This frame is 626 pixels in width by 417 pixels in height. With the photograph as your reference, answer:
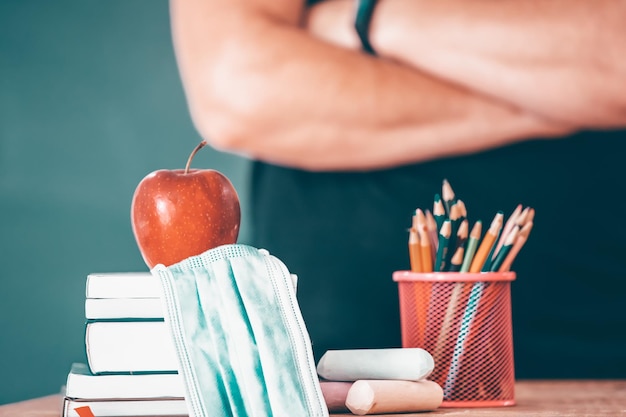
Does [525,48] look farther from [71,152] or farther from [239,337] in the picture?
[71,152]

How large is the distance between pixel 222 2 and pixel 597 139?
1.42 feet

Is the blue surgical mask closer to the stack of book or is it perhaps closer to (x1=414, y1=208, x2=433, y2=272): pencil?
the stack of book

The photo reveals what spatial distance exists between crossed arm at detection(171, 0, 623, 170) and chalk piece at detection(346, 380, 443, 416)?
28 centimetres

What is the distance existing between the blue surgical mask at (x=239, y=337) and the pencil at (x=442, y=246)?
0.18m

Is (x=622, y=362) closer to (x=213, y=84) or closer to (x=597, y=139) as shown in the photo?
(x=597, y=139)

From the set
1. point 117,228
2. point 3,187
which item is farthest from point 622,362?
point 3,187

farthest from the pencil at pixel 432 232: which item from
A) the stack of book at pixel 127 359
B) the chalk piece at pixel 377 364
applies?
the stack of book at pixel 127 359

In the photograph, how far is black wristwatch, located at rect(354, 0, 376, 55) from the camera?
844mm

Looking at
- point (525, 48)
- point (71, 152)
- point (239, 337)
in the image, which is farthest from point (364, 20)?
point (71, 152)

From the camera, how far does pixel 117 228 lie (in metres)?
1.92

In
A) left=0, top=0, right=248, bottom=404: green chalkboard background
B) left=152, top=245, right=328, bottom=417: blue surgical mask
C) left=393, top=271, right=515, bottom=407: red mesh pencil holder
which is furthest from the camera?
left=0, top=0, right=248, bottom=404: green chalkboard background

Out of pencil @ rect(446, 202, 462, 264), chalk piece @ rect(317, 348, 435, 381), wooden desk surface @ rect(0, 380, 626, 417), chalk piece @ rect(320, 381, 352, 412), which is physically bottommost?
wooden desk surface @ rect(0, 380, 626, 417)

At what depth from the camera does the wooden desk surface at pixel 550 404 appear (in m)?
0.64

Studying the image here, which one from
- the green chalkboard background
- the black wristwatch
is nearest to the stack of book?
the black wristwatch
